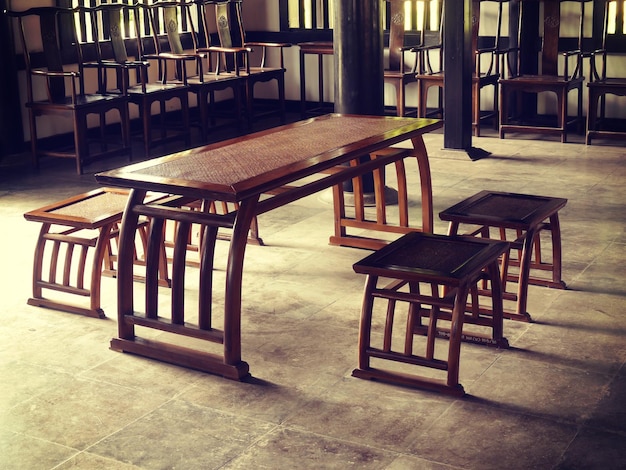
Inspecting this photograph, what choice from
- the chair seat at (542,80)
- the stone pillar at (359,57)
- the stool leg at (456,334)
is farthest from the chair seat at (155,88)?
the stool leg at (456,334)

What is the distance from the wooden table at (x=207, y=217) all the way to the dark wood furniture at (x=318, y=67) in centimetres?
483

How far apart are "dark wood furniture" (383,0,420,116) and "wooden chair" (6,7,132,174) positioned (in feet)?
7.83

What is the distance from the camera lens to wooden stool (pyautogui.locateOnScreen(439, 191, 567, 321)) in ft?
13.8

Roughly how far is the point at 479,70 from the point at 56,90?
3578 mm

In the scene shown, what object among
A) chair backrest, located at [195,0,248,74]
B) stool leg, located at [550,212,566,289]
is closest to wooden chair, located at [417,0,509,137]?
chair backrest, located at [195,0,248,74]

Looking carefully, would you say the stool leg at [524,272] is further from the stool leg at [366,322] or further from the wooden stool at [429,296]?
the stool leg at [366,322]

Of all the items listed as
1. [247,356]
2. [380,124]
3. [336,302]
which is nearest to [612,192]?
[380,124]

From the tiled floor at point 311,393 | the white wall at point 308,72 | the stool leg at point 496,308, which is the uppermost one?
the white wall at point 308,72

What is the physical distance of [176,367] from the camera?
3.82 metres

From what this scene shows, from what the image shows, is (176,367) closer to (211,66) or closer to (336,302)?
(336,302)

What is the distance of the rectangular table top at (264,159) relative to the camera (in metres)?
3.64

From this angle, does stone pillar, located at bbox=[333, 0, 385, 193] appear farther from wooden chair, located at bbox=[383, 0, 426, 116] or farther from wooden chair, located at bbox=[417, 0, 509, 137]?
wooden chair, located at bbox=[383, 0, 426, 116]

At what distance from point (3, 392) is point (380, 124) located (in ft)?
7.48

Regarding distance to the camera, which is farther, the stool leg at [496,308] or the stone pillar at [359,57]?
the stone pillar at [359,57]
